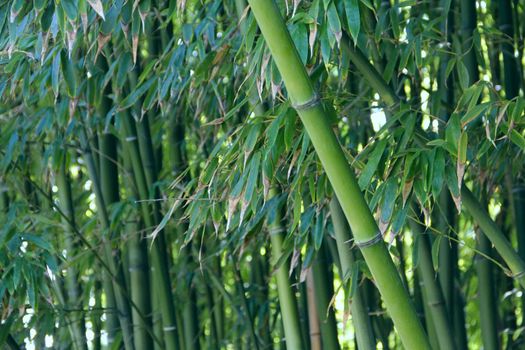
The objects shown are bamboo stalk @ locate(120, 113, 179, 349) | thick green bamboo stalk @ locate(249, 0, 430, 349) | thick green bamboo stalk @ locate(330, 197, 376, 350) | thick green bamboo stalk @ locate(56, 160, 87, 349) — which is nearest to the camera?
thick green bamboo stalk @ locate(249, 0, 430, 349)

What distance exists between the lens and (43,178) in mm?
2938

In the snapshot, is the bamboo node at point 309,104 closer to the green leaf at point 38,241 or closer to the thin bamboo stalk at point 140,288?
the green leaf at point 38,241

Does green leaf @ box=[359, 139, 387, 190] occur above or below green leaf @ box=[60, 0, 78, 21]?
below

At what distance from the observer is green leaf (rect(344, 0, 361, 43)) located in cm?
157

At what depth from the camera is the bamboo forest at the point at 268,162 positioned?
5.26ft

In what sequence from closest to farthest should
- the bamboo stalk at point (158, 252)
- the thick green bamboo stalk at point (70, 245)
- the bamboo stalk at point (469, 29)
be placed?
the bamboo stalk at point (469, 29), the bamboo stalk at point (158, 252), the thick green bamboo stalk at point (70, 245)

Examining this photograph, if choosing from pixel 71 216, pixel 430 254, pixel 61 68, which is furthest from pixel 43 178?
pixel 430 254

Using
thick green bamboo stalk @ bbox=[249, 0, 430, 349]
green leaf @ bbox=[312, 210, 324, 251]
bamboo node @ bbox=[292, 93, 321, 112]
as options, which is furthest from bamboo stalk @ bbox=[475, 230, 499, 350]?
bamboo node @ bbox=[292, 93, 321, 112]

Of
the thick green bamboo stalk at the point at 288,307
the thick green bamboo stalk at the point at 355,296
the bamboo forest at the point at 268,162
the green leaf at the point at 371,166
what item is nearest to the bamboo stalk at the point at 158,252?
the bamboo forest at the point at 268,162

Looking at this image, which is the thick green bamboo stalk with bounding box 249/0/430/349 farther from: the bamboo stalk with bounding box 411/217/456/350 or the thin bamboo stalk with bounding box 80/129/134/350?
the thin bamboo stalk with bounding box 80/129/134/350

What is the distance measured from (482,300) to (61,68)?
1.40 metres

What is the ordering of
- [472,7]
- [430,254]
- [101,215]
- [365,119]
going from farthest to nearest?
1. [365,119]
2. [101,215]
3. [472,7]
4. [430,254]

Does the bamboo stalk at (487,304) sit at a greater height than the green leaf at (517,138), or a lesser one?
lesser

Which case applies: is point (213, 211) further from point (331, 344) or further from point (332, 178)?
point (331, 344)
